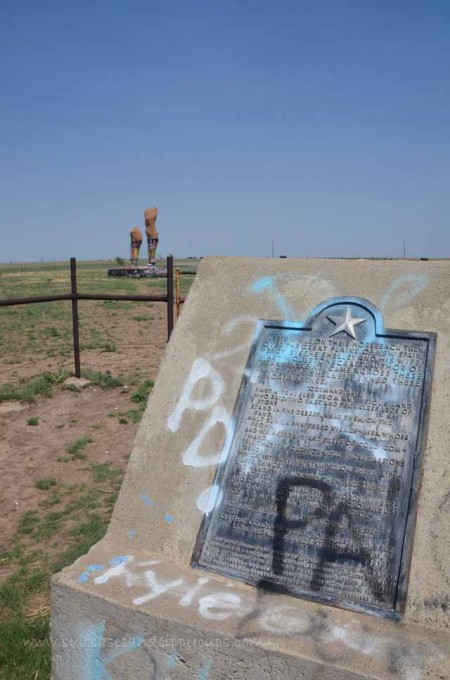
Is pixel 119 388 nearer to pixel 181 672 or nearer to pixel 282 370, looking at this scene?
pixel 282 370

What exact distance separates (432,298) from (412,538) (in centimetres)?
115

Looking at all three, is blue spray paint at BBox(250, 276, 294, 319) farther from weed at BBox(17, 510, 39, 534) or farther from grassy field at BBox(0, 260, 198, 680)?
weed at BBox(17, 510, 39, 534)

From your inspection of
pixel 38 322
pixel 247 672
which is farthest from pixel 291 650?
pixel 38 322

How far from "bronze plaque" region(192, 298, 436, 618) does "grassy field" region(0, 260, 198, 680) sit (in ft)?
3.68

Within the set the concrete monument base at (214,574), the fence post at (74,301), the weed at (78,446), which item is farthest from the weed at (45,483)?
the fence post at (74,301)

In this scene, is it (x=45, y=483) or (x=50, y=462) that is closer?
(x=45, y=483)

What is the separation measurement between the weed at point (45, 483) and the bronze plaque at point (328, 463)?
7.64 ft

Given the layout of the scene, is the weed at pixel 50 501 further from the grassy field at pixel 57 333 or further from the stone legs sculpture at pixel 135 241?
the stone legs sculpture at pixel 135 241

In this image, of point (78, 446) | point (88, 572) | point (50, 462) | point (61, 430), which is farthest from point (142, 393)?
point (88, 572)

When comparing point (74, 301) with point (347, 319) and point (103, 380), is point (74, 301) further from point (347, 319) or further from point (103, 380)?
point (347, 319)

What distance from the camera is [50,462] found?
17.2ft

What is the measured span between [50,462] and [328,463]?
3.20m

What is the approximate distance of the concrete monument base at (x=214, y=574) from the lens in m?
2.23

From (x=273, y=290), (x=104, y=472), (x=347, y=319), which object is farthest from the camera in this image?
(x=104, y=472)
